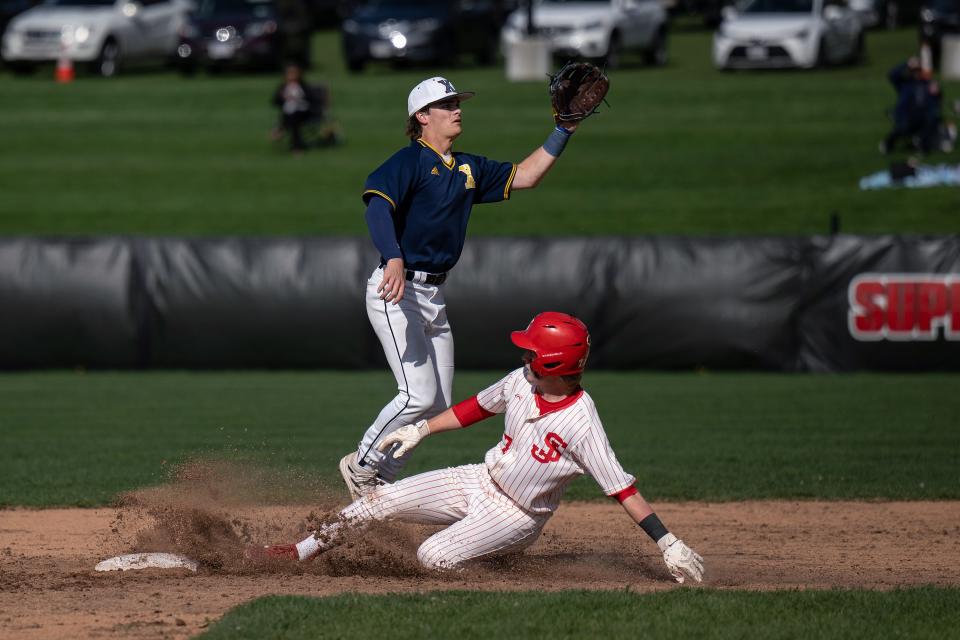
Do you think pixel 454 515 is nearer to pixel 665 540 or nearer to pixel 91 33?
pixel 665 540

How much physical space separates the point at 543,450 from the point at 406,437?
72 centimetres

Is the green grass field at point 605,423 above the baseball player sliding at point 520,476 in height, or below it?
below

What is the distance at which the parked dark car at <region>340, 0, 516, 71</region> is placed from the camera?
2891 centimetres

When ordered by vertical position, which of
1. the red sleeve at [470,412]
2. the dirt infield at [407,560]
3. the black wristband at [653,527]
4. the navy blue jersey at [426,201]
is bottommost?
the dirt infield at [407,560]

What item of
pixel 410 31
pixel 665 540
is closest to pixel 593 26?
pixel 410 31

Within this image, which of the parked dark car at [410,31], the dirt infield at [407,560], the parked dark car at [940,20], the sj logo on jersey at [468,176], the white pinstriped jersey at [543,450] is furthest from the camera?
the parked dark car at [940,20]

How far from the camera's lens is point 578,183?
23469 millimetres

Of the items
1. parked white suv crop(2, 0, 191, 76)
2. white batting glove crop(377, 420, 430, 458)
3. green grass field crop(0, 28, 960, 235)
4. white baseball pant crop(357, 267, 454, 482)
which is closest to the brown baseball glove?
white baseball pant crop(357, 267, 454, 482)

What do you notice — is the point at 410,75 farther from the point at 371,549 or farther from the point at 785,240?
the point at 371,549

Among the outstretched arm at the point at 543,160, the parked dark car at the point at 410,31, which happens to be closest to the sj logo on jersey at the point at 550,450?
the outstretched arm at the point at 543,160

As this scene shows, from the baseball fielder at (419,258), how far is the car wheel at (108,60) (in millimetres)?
25589

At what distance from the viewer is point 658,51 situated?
3200 centimetres

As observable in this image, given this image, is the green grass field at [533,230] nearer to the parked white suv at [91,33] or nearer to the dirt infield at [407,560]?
the dirt infield at [407,560]

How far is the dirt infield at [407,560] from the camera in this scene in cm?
612
